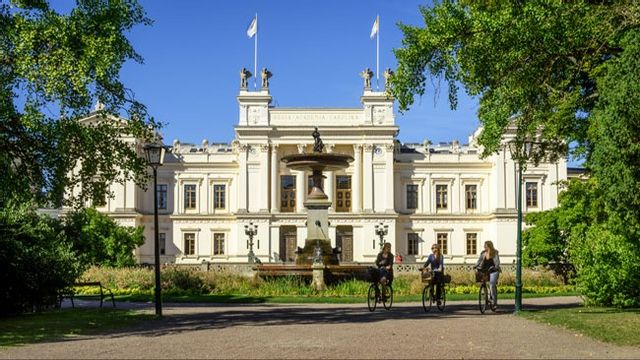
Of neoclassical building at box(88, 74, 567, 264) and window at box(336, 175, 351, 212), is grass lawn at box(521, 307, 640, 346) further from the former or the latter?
window at box(336, 175, 351, 212)

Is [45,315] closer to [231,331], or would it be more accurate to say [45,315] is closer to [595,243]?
[231,331]

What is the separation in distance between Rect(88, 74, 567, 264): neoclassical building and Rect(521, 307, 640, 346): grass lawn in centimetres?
4622

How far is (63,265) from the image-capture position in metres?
21.3

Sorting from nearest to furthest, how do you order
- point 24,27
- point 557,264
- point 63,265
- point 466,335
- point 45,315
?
point 466,335
point 24,27
point 45,315
point 63,265
point 557,264

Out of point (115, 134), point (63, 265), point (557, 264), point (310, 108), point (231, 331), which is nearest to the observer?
point (231, 331)

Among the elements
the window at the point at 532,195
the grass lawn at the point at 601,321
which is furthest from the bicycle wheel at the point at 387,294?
the window at the point at 532,195

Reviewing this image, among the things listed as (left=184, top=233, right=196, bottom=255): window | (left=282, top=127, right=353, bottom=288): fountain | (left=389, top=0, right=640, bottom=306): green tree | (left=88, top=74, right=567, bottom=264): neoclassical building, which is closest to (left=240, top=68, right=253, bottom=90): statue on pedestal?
(left=88, top=74, right=567, bottom=264): neoclassical building

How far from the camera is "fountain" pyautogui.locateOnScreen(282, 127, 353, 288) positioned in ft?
99.5

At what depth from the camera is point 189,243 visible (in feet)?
222

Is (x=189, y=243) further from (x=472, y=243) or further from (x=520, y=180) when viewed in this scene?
(x=520, y=180)

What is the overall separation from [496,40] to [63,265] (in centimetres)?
1254

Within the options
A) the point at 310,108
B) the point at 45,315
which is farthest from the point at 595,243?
the point at 310,108

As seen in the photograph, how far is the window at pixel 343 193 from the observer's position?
221 feet

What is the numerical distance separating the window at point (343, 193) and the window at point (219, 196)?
9.39m
